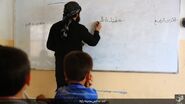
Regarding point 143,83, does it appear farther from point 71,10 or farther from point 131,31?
point 71,10

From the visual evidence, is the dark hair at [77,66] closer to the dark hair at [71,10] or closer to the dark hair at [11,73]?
the dark hair at [11,73]

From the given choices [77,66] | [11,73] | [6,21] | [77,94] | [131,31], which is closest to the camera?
[11,73]

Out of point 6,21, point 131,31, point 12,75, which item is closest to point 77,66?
point 12,75

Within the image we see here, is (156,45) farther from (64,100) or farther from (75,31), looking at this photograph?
(64,100)

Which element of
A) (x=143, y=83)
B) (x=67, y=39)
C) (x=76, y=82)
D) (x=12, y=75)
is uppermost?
(x=67, y=39)

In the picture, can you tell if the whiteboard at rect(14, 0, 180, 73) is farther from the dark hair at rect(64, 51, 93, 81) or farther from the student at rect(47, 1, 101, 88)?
the dark hair at rect(64, 51, 93, 81)

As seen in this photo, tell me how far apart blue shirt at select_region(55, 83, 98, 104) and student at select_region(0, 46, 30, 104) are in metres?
0.57

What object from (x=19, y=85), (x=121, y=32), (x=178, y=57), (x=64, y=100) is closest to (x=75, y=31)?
(x=121, y=32)

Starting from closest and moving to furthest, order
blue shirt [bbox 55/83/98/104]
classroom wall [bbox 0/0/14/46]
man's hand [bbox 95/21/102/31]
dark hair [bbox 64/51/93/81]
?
blue shirt [bbox 55/83/98/104]
dark hair [bbox 64/51/93/81]
man's hand [bbox 95/21/102/31]
classroom wall [bbox 0/0/14/46]

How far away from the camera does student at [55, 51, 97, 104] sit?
1842 mm

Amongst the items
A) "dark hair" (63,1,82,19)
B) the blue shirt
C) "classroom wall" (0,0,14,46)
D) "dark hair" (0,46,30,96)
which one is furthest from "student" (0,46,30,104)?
"classroom wall" (0,0,14,46)

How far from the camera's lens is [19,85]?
1276mm

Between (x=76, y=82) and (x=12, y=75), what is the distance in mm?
676

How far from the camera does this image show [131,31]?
314 cm
